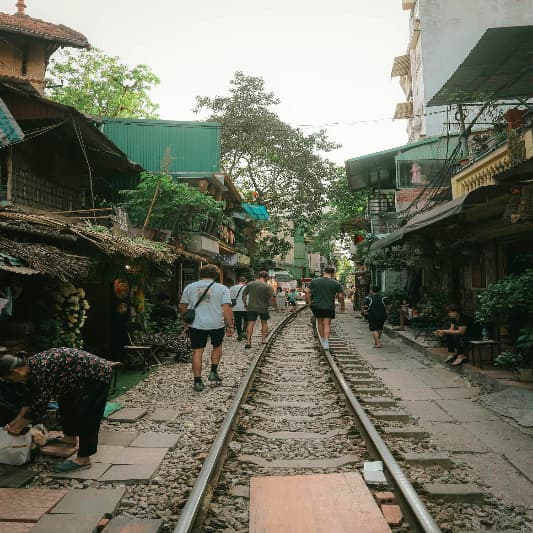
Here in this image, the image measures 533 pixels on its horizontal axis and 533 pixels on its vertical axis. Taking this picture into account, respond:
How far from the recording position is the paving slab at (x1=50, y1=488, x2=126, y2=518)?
12.1 feet

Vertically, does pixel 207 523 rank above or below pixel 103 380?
below

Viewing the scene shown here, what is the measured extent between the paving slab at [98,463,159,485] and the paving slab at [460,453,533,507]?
2.92 m

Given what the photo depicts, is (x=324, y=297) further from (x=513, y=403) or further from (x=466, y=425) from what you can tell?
(x=466, y=425)

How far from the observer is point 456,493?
388 cm

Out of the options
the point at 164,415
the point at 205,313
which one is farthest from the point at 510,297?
the point at 164,415

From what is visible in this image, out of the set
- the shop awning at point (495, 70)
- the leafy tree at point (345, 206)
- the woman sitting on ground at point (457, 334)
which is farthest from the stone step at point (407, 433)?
the leafy tree at point (345, 206)

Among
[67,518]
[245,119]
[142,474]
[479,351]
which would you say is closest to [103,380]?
[142,474]

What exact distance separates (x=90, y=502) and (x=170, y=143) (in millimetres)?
18302

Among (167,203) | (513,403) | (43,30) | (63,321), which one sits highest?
(43,30)

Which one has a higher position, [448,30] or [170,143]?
[448,30]

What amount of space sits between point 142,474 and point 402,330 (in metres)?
13.1

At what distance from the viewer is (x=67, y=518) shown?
3562 millimetres

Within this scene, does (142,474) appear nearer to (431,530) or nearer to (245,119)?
(431,530)

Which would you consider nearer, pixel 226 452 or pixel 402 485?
pixel 402 485
